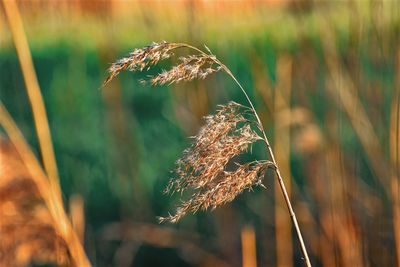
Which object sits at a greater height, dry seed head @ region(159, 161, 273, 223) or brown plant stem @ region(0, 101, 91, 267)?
dry seed head @ region(159, 161, 273, 223)

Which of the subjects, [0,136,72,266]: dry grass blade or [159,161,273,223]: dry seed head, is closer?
[159,161,273,223]: dry seed head

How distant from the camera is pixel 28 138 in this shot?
1.77 metres

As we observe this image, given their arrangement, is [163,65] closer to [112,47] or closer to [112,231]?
[112,47]

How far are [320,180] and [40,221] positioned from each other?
0.63m

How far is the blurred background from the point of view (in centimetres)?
162

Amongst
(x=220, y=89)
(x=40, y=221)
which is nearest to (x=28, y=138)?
(x=40, y=221)

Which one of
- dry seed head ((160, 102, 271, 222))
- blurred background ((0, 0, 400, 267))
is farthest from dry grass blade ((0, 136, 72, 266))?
dry seed head ((160, 102, 271, 222))

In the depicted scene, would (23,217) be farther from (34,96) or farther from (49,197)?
(34,96)

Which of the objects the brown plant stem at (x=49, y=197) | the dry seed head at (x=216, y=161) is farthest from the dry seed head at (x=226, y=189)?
the brown plant stem at (x=49, y=197)

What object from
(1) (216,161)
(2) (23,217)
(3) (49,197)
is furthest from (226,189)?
(2) (23,217)

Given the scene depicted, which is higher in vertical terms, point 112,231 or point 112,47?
point 112,47

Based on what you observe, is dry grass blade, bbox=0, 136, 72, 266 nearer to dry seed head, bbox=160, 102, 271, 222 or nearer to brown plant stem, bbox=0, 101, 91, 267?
brown plant stem, bbox=0, 101, 91, 267

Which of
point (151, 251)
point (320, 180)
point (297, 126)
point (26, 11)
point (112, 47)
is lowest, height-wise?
point (151, 251)

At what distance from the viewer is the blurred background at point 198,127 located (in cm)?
162
